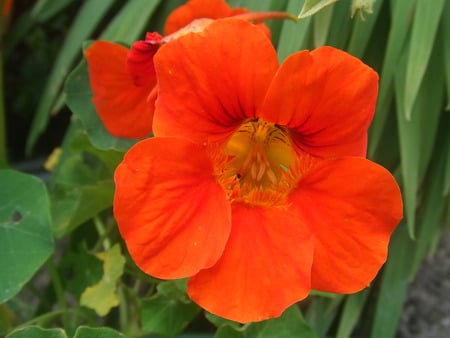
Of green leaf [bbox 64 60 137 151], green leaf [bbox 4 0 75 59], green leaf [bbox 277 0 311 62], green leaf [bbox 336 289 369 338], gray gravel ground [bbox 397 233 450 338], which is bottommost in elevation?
gray gravel ground [bbox 397 233 450 338]

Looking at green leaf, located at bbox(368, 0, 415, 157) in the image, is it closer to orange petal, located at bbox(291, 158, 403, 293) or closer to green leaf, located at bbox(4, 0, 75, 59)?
orange petal, located at bbox(291, 158, 403, 293)

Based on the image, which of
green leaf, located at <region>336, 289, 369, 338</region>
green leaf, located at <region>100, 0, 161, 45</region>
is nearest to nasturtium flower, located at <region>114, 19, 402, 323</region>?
green leaf, located at <region>336, 289, 369, 338</region>

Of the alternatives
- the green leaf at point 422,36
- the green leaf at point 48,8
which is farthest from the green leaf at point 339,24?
the green leaf at point 48,8

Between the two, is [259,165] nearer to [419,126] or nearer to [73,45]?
[419,126]

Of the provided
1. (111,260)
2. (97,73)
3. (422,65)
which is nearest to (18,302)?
(111,260)

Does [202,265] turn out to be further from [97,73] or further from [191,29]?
[97,73]

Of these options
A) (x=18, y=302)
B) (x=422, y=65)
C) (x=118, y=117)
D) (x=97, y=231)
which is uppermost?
(x=422, y=65)

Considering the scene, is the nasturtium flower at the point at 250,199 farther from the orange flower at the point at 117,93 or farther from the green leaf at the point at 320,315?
the green leaf at the point at 320,315
